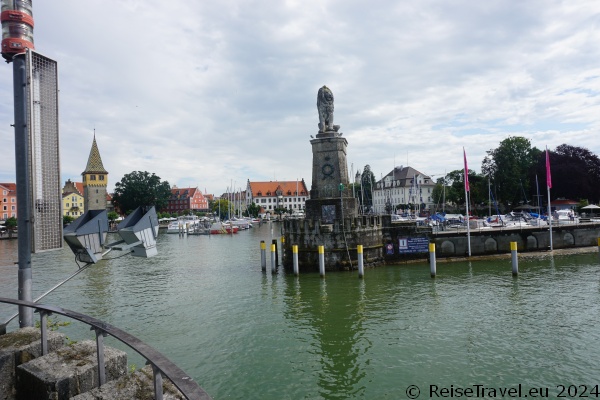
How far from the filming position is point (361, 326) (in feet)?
49.2

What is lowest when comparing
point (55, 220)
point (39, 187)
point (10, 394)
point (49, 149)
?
point (10, 394)

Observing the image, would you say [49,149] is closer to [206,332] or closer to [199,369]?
[199,369]

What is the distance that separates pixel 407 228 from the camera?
2944 cm

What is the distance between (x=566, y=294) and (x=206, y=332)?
16596mm

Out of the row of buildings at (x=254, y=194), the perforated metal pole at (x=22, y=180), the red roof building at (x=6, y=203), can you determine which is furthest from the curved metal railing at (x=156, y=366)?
the red roof building at (x=6, y=203)

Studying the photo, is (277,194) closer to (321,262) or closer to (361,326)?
(321,262)

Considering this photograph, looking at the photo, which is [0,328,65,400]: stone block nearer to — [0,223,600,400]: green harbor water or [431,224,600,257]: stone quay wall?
[0,223,600,400]: green harbor water

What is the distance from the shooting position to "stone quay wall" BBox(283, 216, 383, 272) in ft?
88.3

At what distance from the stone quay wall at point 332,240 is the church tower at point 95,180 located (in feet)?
250

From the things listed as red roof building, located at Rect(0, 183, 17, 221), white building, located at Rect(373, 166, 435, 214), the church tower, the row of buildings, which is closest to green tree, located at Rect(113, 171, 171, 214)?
the row of buildings

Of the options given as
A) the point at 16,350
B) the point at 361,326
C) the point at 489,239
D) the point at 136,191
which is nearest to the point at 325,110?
the point at 489,239

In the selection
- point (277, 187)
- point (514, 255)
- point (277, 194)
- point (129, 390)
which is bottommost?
point (514, 255)

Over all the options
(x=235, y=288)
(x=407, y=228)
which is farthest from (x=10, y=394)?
(x=407, y=228)

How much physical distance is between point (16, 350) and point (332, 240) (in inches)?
888
